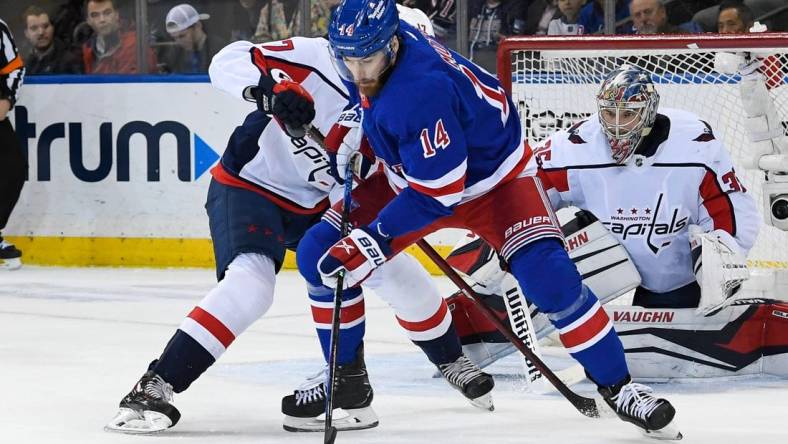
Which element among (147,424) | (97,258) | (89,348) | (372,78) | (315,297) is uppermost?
(372,78)

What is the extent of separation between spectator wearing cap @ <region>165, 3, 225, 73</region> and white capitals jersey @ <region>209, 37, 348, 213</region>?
3.64 meters

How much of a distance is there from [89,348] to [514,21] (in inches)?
111

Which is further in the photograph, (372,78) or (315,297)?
(315,297)

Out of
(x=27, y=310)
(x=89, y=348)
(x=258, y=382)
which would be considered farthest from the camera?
(x=27, y=310)

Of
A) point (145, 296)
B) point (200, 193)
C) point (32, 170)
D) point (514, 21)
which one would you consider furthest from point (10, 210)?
point (514, 21)

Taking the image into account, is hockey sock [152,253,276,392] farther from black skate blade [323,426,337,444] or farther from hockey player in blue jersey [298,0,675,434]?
black skate blade [323,426,337,444]

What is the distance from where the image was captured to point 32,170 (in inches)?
281

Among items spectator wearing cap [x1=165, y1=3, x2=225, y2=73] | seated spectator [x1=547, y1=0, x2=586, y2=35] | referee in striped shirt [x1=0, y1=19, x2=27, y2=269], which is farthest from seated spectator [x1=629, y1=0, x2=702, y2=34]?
referee in striped shirt [x1=0, y1=19, x2=27, y2=269]

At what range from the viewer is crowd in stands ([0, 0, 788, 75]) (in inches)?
252

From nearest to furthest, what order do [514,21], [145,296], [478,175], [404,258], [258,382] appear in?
[478,175], [404,258], [258,382], [145,296], [514,21]

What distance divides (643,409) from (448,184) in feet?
1.96

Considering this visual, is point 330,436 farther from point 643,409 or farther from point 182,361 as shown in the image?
point 643,409

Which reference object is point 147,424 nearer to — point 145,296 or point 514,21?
point 145,296

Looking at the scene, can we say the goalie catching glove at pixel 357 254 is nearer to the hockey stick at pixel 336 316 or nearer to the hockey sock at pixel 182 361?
the hockey stick at pixel 336 316
